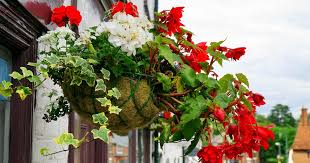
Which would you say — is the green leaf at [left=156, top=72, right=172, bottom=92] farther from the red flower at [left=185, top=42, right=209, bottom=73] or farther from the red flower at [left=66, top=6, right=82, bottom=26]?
the red flower at [left=66, top=6, right=82, bottom=26]

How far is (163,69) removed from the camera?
304 cm

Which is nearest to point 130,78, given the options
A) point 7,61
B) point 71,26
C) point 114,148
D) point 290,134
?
point 71,26

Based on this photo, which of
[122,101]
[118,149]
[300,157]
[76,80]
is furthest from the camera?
[300,157]

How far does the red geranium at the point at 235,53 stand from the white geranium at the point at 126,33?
50 cm

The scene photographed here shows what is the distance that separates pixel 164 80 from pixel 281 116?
113555mm

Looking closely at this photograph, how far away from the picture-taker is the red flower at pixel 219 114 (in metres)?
2.61

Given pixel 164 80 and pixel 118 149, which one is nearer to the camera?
pixel 164 80

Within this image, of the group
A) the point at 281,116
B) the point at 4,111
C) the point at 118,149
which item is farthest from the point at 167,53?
the point at 281,116

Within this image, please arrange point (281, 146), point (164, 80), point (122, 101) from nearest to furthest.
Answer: point (122, 101)
point (164, 80)
point (281, 146)

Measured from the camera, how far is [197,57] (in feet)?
10.2

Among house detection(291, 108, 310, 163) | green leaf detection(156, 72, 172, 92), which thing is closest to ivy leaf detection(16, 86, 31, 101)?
green leaf detection(156, 72, 172, 92)

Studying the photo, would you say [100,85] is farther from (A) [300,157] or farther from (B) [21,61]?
(A) [300,157]

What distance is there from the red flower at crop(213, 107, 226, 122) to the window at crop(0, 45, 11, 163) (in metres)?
1.07

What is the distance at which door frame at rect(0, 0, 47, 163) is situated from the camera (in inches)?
117
